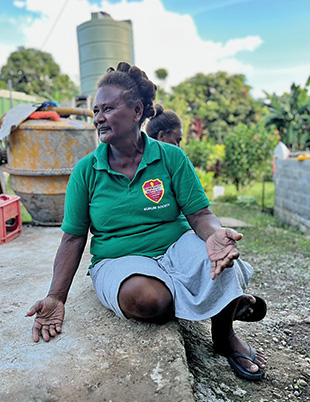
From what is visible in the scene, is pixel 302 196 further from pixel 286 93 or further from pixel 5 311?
pixel 286 93

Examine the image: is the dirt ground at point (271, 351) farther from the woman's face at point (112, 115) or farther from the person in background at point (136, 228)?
the woman's face at point (112, 115)

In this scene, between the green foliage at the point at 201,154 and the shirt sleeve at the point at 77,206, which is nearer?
the shirt sleeve at the point at 77,206

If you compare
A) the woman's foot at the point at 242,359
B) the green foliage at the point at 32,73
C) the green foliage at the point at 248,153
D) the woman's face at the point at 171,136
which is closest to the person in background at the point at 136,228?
the woman's foot at the point at 242,359

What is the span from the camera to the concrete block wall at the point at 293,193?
5.89 meters

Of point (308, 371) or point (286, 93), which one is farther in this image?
point (286, 93)

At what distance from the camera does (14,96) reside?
8141mm

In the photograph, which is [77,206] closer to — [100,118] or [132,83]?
[100,118]

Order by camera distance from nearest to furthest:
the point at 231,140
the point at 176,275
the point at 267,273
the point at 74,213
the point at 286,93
A: the point at 176,275 < the point at 74,213 < the point at 267,273 < the point at 231,140 < the point at 286,93

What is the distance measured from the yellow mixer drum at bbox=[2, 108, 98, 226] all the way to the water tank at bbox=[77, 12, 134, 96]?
13.5ft

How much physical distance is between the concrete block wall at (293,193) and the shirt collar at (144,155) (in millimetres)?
4478

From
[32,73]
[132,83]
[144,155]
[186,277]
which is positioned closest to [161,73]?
[32,73]

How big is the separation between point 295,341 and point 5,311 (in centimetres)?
164

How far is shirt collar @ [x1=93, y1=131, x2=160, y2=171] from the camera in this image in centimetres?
181

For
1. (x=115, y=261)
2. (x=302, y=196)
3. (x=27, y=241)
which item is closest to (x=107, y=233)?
(x=115, y=261)
